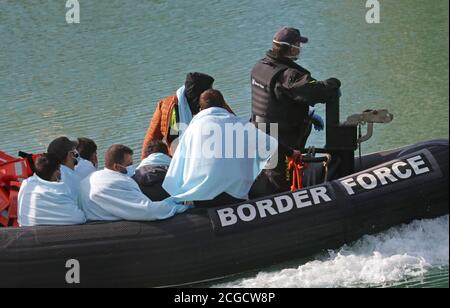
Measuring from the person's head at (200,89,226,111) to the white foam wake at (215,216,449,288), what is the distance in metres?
1.22

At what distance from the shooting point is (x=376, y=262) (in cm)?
803

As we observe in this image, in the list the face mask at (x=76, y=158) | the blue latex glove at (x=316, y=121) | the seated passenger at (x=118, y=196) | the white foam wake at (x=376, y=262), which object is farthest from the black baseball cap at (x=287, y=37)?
the face mask at (x=76, y=158)

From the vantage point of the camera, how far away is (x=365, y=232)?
8.24 m

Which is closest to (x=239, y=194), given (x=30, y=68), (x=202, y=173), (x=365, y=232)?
(x=202, y=173)

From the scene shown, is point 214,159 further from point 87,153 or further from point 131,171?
point 87,153

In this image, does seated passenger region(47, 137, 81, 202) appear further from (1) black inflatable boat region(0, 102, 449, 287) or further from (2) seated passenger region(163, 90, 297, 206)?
(2) seated passenger region(163, 90, 297, 206)

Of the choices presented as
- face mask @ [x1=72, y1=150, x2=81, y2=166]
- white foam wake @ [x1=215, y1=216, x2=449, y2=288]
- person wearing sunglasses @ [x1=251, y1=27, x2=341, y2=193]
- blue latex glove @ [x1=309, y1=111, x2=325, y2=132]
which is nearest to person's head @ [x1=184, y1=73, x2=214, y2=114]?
person wearing sunglasses @ [x1=251, y1=27, x2=341, y2=193]

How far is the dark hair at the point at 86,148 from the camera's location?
8.48m

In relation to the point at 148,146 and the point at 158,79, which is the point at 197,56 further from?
the point at 148,146

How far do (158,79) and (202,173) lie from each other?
17.7 feet

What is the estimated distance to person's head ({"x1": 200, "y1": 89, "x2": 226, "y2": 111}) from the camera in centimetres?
817

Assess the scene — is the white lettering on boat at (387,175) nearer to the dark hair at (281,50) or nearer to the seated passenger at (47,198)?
the dark hair at (281,50)

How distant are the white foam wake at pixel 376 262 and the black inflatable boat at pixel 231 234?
0.25 feet

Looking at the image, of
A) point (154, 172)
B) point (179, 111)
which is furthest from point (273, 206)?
point (179, 111)
